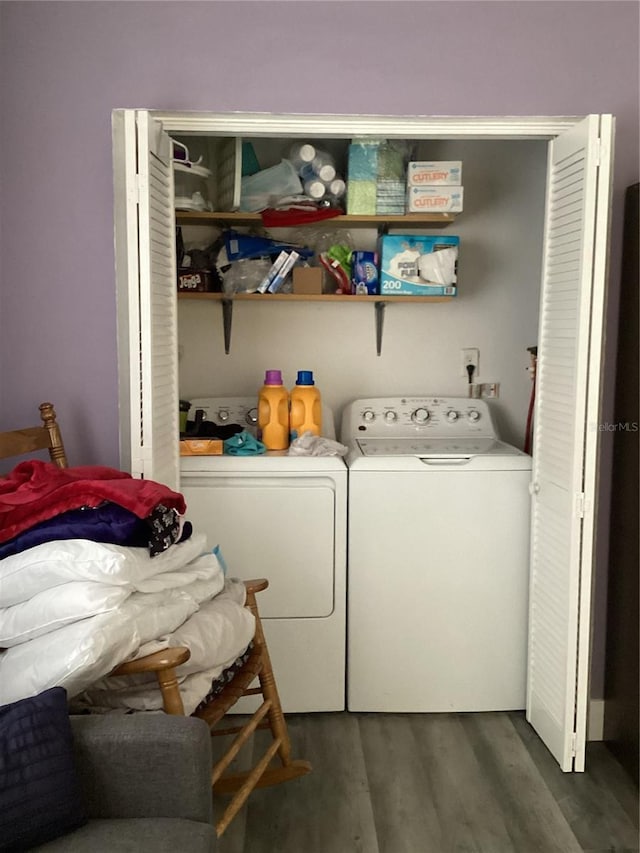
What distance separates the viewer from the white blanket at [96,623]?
4.96 feet

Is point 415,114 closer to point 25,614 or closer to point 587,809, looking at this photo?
point 25,614

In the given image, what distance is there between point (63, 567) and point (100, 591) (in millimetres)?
95

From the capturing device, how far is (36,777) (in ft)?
4.39

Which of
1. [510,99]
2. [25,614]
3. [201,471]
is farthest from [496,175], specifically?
[25,614]

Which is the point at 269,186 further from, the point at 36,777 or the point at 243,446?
the point at 36,777

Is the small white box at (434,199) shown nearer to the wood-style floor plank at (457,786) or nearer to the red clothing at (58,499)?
the red clothing at (58,499)

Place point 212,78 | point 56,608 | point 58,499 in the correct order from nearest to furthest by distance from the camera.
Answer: point 56,608
point 58,499
point 212,78

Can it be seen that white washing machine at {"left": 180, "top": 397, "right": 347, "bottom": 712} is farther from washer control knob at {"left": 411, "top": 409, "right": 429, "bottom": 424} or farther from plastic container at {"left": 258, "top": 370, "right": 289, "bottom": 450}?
washer control knob at {"left": 411, "top": 409, "right": 429, "bottom": 424}

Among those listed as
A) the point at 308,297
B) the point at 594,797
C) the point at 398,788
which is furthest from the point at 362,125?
the point at 594,797

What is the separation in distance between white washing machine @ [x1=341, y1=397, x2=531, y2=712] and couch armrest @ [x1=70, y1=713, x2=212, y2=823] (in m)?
1.24

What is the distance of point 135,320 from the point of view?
6.89 feet

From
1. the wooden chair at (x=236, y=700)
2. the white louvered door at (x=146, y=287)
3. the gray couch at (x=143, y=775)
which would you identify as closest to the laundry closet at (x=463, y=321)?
the white louvered door at (x=146, y=287)

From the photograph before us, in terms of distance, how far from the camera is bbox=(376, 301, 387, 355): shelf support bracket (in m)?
3.08

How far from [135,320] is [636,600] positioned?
5.45ft
